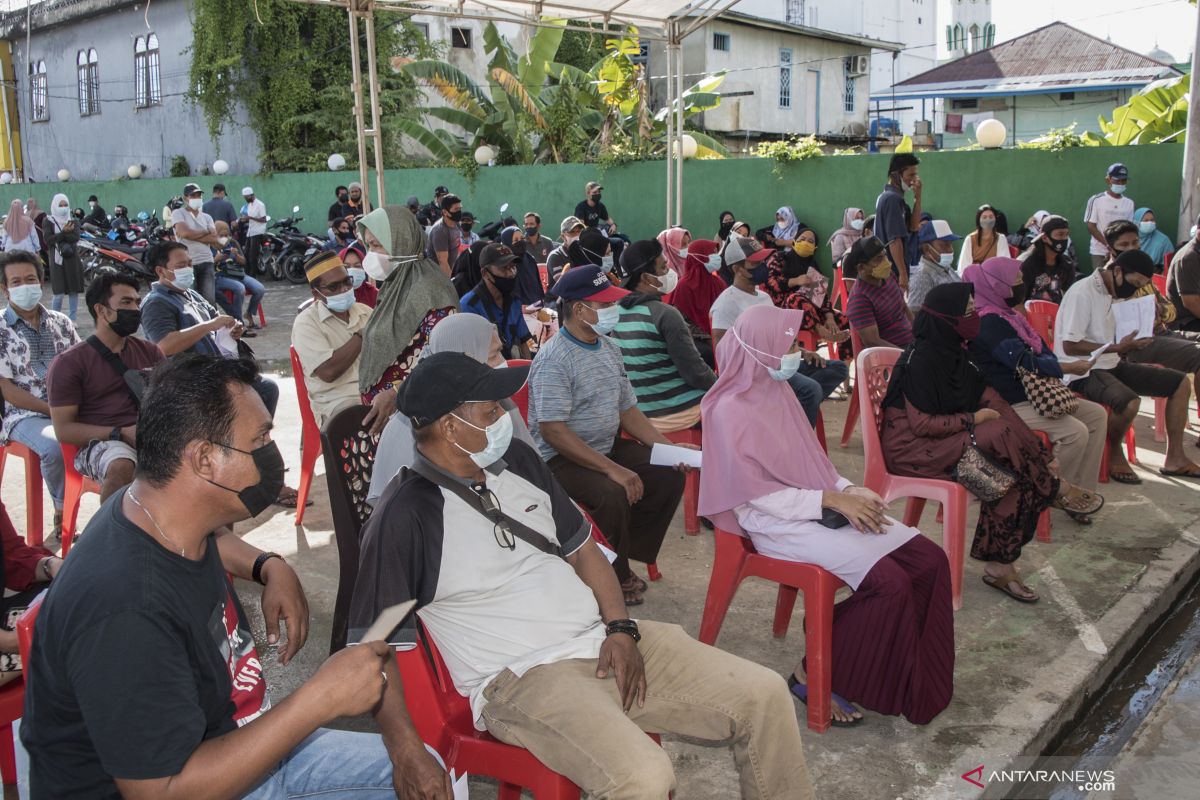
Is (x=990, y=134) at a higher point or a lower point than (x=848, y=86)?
lower

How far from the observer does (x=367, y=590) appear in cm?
227

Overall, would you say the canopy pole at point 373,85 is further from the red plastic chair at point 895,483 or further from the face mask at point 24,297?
the red plastic chair at point 895,483

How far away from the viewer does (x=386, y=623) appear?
1970 mm

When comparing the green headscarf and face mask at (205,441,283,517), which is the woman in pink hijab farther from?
face mask at (205,441,283,517)

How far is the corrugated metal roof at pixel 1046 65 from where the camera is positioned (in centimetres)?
2452

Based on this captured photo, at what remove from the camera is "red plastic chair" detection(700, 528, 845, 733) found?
3.15 meters

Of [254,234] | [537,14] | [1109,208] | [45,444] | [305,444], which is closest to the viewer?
[45,444]

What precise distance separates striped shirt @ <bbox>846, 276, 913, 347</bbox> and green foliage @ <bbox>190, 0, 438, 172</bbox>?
16964 mm

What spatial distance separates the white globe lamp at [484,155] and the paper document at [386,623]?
53.6 feet

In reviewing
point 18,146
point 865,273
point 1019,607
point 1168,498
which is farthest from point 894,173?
point 18,146

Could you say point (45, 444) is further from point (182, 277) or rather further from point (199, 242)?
point (199, 242)

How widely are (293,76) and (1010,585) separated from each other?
21013 millimetres

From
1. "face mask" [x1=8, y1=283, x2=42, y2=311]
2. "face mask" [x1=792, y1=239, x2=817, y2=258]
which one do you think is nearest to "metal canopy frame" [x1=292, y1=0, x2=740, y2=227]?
"face mask" [x1=792, y1=239, x2=817, y2=258]

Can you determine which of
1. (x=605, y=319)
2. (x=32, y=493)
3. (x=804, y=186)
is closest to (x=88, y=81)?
(x=804, y=186)
